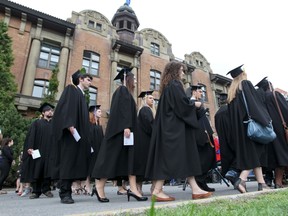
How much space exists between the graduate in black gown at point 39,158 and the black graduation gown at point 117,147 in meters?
2.40

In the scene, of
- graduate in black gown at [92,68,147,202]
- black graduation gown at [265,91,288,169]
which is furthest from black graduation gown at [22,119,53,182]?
black graduation gown at [265,91,288,169]

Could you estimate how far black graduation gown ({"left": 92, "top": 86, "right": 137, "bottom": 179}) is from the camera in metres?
4.07

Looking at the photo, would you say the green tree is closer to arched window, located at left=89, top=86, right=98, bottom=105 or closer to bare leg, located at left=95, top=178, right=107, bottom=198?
arched window, located at left=89, top=86, right=98, bottom=105

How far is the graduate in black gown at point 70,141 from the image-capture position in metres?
4.07

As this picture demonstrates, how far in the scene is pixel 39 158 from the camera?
20.7 feet

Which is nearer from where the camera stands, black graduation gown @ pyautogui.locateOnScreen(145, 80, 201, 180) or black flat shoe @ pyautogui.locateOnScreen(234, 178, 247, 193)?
black graduation gown @ pyautogui.locateOnScreen(145, 80, 201, 180)

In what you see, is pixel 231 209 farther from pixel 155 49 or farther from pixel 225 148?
pixel 155 49

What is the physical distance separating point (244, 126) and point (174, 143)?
1688 millimetres

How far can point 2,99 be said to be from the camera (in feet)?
48.2

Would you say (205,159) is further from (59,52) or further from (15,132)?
(59,52)

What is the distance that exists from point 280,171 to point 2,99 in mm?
14997

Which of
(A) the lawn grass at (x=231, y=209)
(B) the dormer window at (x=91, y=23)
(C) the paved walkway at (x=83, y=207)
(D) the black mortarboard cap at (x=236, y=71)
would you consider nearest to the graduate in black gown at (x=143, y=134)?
(C) the paved walkway at (x=83, y=207)

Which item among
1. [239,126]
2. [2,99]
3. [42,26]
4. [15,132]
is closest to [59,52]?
[42,26]

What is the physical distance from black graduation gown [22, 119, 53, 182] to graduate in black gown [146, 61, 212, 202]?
327 centimetres
